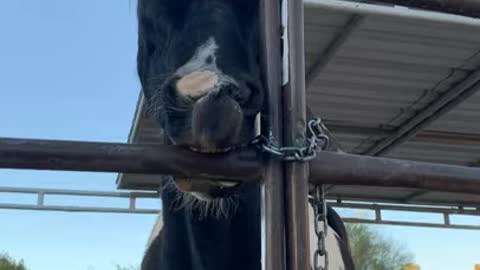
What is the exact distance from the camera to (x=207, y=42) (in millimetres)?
1510

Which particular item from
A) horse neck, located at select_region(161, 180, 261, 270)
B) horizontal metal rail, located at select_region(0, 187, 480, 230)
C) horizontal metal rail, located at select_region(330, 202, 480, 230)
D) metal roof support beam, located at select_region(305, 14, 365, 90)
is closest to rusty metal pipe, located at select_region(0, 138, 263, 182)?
horse neck, located at select_region(161, 180, 261, 270)

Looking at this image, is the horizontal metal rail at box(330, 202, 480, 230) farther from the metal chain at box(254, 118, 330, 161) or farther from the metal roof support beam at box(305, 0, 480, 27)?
the metal chain at box(254, 118, 330, 161)

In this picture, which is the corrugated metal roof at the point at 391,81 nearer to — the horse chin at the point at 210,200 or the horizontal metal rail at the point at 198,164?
the horse chin at the point at 210,200

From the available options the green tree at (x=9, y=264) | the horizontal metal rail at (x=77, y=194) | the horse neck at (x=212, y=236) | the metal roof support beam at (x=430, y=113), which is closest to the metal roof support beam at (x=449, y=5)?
the horse neck at (x=212, y=236)

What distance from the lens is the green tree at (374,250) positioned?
9469 millimetres

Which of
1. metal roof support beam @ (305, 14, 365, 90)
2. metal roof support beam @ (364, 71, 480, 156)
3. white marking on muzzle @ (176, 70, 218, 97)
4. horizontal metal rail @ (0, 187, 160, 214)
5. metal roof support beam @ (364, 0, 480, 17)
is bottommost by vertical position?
white marking on muzzle @ (176, 70, 218, 97)

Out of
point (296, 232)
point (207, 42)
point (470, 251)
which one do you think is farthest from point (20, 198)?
point (470, 251)

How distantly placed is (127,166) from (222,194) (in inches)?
15.6

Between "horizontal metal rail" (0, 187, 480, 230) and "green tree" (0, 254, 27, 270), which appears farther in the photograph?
"green tree" (0, 254, 27, 270)

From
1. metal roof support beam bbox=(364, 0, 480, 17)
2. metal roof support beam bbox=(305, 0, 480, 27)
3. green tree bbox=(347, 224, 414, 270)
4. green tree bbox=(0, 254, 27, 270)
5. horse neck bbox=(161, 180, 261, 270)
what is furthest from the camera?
green tree bbox=(0, 254, 27, 270)

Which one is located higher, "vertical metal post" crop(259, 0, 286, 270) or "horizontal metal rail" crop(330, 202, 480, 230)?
"horizontal metal rail" crop(330, 202, 480, 230)

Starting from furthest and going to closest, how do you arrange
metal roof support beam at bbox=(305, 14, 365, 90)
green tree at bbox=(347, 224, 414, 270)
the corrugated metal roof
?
green tree at bbox=(347, 224, 414, 270) → the corrugated metal roof → metal roof support beam at bbox=(305, 14, 365, 90)

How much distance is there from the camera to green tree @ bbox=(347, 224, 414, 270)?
31.1ft

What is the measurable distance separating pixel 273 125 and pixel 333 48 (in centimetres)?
282
